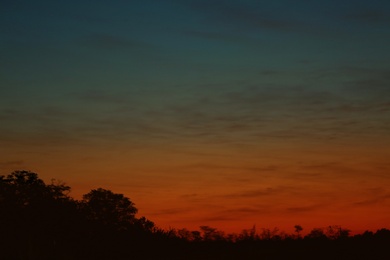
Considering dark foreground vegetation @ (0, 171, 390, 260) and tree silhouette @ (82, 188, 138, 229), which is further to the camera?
tree silhouette @ (82, 188, 138, 229)

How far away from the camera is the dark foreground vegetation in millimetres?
25078

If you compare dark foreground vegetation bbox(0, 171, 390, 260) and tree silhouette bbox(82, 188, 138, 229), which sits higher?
tree silhouette bbox(82, 188, 138, 229)

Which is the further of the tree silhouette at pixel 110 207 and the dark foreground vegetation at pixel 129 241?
the tree silhouette at pixel 110 207

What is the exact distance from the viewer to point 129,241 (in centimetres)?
2845

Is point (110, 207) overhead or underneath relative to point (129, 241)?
overhead

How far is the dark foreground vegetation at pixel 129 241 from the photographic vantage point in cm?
2508

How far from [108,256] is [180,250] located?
2776 mm

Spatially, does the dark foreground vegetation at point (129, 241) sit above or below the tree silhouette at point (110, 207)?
below

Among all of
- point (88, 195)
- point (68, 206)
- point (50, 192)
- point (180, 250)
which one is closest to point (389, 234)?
point (180, 250)

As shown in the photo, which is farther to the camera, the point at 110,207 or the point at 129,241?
the point at 110,207

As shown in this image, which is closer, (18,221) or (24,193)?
(18,221)

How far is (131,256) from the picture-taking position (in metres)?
27.3

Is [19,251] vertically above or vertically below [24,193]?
below

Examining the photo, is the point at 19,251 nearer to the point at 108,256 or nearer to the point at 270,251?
the point at 108,256
